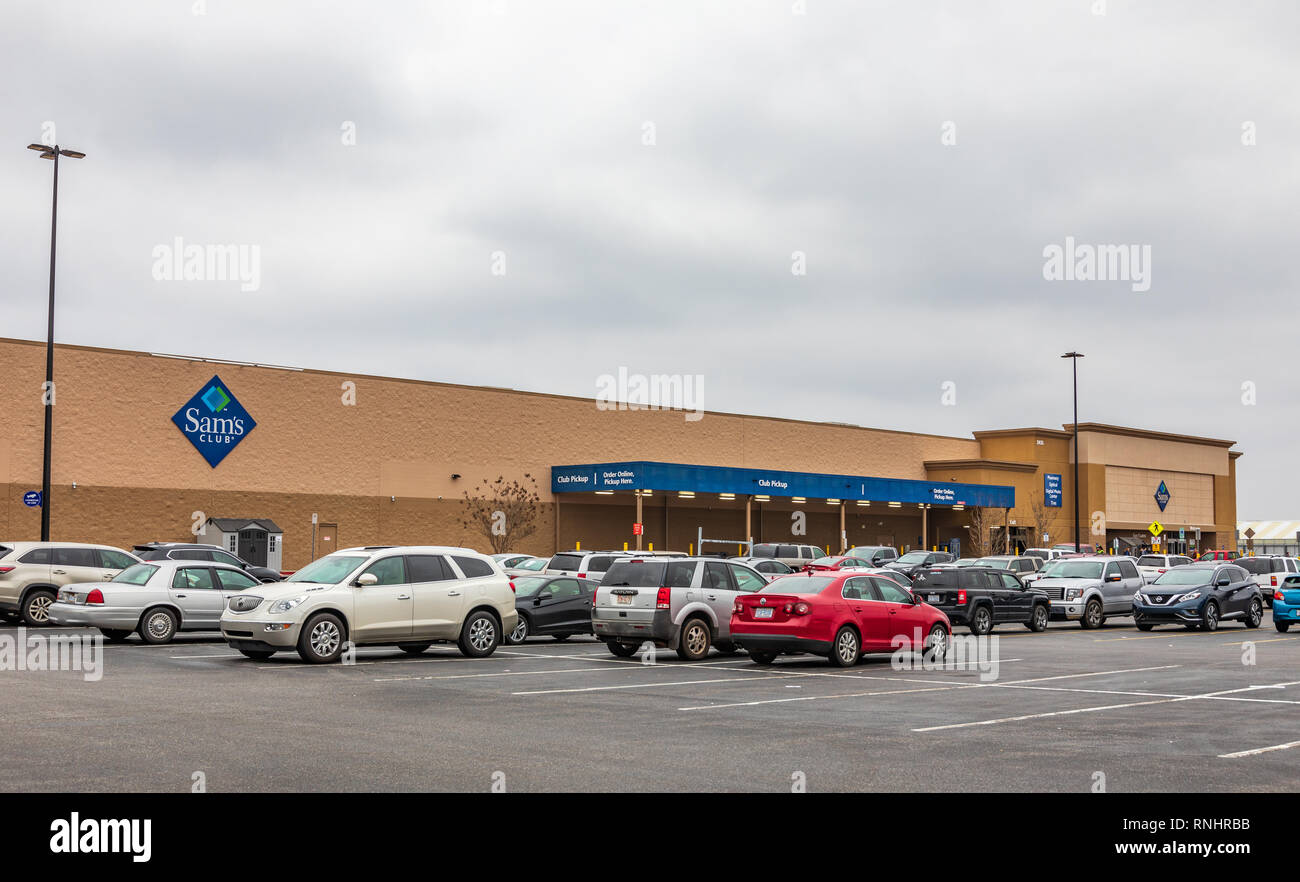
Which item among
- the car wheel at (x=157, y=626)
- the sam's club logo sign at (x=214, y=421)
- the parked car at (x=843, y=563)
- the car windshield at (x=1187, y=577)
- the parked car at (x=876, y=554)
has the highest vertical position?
the sam's club logo sign at (x=214, y=421)

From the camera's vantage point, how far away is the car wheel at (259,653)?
19.5m

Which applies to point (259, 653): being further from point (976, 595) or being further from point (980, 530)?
point (980, 530)

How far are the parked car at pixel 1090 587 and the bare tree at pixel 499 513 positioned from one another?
2505cm

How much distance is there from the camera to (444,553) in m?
21.1

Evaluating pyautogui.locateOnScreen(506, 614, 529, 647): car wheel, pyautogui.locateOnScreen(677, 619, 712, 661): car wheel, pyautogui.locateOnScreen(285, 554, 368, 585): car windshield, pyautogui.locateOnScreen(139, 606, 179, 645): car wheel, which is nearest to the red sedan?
pyautogui.locateOnScreen(677, 619, 712, 661): car wheel

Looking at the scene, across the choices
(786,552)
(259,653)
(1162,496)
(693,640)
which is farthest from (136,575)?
(1162,496)

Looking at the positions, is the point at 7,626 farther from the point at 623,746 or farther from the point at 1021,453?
the point at 1021,453

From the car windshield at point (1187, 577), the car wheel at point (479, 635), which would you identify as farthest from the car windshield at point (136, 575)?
the car windshield at point (1187, 577)

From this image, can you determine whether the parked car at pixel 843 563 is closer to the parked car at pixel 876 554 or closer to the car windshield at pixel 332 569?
the parked car at pixel 876 554

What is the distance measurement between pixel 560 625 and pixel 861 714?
42.0ft

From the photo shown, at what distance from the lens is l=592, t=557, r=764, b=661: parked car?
2086 cm

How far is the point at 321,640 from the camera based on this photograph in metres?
19.1

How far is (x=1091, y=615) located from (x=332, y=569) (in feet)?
70.7

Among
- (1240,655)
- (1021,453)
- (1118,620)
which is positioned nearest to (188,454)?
(1118,620)
